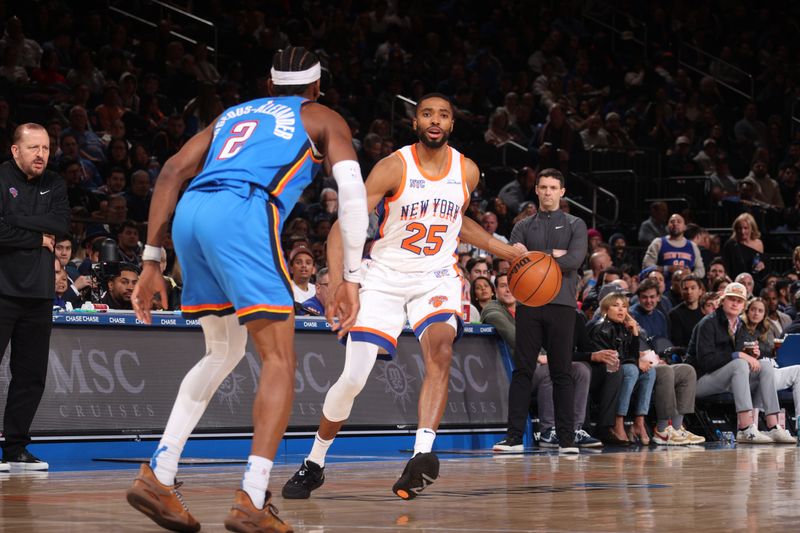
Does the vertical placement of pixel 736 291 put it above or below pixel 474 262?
below

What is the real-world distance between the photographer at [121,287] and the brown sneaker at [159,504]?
5.74m

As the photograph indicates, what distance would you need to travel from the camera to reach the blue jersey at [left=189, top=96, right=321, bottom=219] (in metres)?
5.30

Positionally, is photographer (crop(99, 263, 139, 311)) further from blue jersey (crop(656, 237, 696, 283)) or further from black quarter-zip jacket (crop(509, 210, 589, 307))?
blue jersey (crop(656, 237, 696, 283))

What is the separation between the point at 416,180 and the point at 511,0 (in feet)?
58.8

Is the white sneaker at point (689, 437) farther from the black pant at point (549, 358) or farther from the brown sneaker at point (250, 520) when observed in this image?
the brown sneaker at point (250, 520)

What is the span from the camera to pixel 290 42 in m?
19.7

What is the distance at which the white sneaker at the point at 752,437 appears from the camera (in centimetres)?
1322

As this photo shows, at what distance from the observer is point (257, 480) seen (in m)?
4.89

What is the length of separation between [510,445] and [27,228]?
15.5 feet

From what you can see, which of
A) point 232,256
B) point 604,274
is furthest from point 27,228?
point 604,274

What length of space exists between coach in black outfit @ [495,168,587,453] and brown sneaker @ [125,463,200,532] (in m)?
6.43

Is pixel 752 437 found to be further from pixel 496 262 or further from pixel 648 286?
pixel 496 262

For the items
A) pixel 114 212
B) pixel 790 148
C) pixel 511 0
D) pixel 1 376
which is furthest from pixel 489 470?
pixel 511 0

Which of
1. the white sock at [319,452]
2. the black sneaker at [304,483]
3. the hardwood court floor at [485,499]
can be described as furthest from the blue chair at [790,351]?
the black sneaker at [304,483]
